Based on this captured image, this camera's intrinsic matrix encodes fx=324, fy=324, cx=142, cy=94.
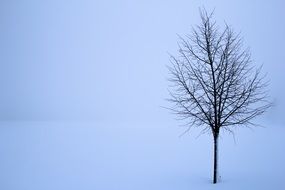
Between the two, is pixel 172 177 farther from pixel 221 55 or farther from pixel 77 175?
pixel 221 55

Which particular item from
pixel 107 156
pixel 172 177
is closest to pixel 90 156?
pixel 107 156

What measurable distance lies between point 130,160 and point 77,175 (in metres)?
6.78

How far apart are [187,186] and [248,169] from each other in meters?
5.70

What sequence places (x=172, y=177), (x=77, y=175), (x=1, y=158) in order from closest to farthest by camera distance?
(x=172, y=177), (x=77, y=175), (x=1, y=158)

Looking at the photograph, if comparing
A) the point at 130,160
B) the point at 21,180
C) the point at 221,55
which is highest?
the point at 221,55

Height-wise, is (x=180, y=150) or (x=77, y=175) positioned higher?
(x=180, y=150)

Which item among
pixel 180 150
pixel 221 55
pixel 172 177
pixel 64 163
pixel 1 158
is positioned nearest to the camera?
pixel 221 55

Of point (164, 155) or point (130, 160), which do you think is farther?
point (164, 155)

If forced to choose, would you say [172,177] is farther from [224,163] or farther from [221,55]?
[221,55]

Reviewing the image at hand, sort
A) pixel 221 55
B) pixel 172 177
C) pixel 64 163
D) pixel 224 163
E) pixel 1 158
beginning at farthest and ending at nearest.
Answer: pixel 1 158 < pixel 64 163 < pixel 224 163 < pixel 172 177 < pixel 221 55

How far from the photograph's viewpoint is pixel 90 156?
29.0m

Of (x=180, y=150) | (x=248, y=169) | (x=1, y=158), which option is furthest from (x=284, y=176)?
(x=1, y=158)

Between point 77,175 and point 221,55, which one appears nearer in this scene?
point 221,55

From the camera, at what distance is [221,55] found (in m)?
16.7
